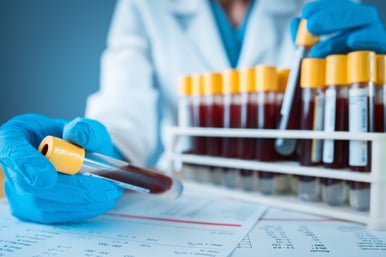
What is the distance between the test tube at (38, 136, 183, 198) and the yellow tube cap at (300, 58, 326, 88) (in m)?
0.33

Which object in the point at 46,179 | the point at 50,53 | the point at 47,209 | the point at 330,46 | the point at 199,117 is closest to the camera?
the point at 46,179

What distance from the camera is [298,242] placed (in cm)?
50

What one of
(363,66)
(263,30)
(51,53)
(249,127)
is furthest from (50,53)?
(363,66)

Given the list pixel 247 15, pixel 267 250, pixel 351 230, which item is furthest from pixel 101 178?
pixel 247 15

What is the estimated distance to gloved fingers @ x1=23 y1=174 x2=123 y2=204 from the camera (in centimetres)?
51

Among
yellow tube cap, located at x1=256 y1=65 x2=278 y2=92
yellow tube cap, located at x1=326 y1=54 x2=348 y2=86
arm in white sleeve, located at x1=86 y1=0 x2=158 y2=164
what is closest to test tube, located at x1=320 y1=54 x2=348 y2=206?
yellow tube cap, located at x1=326 y1=54 x2=348 y2=86

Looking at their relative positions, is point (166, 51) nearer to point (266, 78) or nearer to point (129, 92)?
point (129, 92)

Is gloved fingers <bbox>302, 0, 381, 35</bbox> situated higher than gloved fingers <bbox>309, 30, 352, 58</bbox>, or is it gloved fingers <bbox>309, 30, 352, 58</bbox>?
gloved fingers <bbox>302, 0, 381, 35</bbox>

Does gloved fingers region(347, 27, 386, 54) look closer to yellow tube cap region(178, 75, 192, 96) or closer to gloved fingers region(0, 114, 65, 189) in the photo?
yellow tube cap region(178, 75, 192, 96)

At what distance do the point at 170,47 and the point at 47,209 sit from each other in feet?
2.83

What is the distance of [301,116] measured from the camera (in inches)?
26.8


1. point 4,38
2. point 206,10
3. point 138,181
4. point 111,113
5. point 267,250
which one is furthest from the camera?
point 4,38

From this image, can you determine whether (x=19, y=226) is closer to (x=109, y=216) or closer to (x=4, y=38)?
(x=109, y=216)

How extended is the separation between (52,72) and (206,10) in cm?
89
